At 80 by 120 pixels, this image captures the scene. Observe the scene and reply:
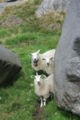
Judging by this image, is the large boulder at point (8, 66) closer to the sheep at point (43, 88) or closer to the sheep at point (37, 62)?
the sheep at point (37, 62)

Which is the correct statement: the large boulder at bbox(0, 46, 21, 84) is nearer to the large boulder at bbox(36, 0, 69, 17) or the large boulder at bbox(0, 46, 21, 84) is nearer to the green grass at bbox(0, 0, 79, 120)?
the green grass at bbox(0, 0, 79, 120)

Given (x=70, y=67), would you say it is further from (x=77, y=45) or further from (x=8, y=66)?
(x=8, y=66)

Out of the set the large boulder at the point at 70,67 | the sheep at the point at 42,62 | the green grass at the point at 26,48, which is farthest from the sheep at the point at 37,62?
the large boulder at the point at 70,67

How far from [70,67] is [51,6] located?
11.2m

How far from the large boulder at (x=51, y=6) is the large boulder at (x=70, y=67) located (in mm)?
9595

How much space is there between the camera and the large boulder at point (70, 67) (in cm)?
841

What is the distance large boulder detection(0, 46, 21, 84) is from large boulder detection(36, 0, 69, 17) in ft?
25.6

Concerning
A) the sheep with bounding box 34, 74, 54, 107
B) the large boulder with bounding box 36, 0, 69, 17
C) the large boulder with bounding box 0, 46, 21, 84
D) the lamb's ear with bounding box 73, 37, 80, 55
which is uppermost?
the large boulder with bounding box 36, 0, 69, 17

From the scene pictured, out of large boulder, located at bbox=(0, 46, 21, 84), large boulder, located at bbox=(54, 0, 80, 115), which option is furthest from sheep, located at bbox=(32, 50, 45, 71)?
large boulder, located at bbox=(54, 0, 80, 115)

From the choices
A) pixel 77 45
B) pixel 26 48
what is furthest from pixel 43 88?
pixel 26 48

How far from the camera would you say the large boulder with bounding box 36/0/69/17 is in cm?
1888

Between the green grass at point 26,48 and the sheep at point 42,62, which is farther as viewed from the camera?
the sheep at point 42,62

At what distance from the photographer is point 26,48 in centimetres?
1495

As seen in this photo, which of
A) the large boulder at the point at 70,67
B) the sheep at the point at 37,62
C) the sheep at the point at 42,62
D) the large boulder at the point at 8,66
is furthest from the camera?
the sheep at the point at 37,62
